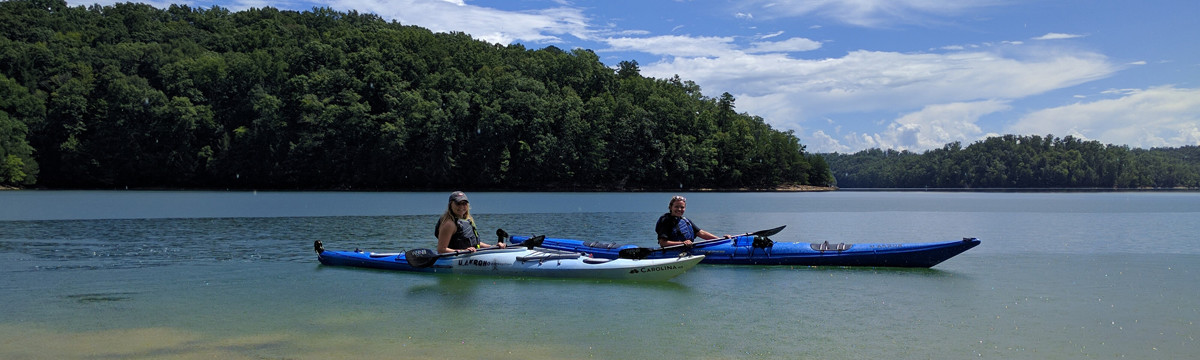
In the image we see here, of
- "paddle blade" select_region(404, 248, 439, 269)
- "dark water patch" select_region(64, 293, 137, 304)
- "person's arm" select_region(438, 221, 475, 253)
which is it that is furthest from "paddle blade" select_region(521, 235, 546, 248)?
"dark water patch" select_region(64, 293, 137, 304)

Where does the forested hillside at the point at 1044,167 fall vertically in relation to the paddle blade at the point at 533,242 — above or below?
above

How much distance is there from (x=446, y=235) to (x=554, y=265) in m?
1.98

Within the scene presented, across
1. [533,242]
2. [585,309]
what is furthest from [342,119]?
[585,309]

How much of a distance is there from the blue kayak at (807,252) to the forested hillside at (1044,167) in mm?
151107

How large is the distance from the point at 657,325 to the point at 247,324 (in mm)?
5080

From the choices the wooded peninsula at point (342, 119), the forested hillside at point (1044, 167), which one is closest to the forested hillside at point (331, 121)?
the wooded peninsula at point (342, 119)

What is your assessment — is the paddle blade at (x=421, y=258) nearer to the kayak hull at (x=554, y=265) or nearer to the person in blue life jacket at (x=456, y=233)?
the kayak hull at (x=554, y=265)

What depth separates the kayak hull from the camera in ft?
47.9

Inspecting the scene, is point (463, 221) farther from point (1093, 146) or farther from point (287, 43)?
point (1093, 146)

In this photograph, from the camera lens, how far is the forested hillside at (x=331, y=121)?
287 ft

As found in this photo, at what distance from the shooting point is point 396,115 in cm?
9069

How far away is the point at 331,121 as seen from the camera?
8894cm

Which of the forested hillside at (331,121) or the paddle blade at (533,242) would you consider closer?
the paddle blade at (533,242)

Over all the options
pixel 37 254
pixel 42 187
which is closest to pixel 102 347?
pixel 37 254
